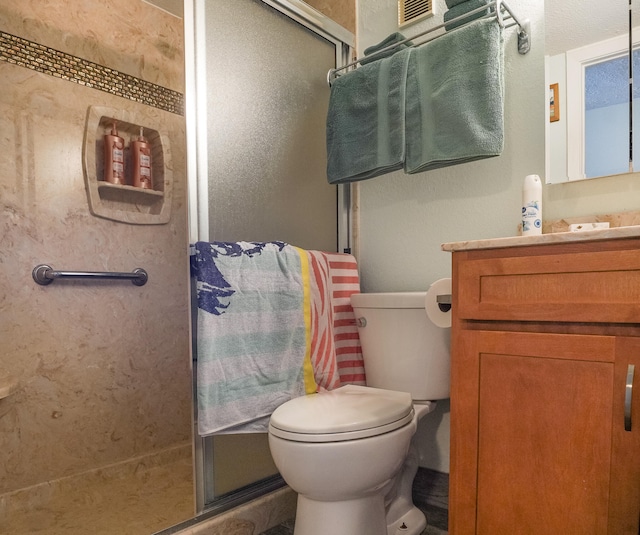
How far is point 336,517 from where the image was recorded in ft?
3.85

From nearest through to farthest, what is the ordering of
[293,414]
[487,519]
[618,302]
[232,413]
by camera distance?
[618,302] < [487,519] < [293,414] < [232,413]

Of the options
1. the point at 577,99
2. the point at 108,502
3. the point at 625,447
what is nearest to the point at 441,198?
the point at 577,99

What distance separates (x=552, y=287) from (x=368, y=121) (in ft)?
3.35

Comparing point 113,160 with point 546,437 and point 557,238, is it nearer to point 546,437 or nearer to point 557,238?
point 557,238

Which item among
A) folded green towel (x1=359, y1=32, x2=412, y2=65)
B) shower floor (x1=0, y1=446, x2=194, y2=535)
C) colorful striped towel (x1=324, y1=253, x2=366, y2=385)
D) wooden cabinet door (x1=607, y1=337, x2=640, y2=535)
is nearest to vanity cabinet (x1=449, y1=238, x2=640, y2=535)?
wooden cabinet door (x1=607, y1=337, x2=640, y2=535)

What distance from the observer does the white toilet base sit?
1173mm

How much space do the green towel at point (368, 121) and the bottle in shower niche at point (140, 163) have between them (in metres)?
0.83

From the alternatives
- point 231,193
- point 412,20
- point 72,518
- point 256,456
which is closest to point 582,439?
point 256,456

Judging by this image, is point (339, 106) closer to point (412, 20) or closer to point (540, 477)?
point (412, 20)

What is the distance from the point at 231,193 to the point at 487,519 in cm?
111

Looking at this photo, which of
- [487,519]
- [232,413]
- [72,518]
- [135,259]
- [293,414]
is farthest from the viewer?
[135,259]

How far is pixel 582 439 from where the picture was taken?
0.81m

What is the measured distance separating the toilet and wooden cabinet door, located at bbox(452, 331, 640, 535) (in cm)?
25

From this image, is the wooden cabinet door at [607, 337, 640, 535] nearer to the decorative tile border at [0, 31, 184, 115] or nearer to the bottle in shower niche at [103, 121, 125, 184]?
the bottle in shower niche at [103, 121, 125, 184]
